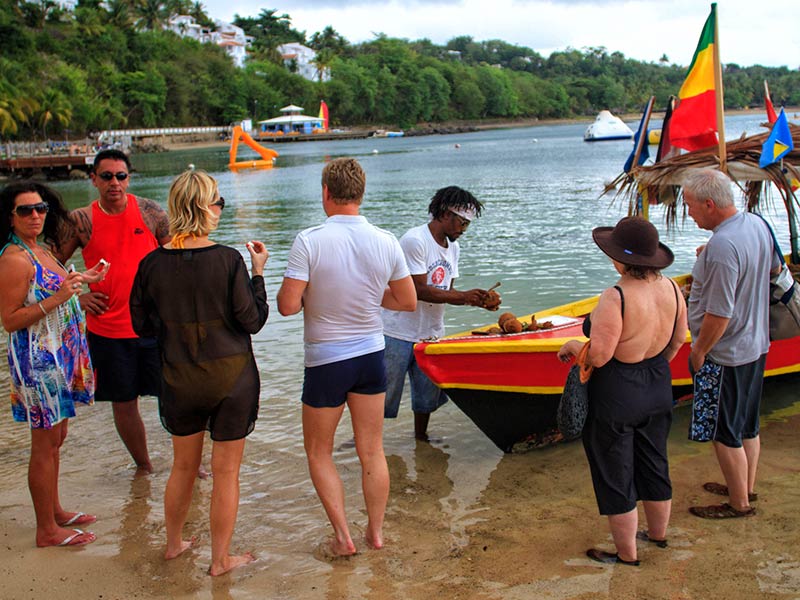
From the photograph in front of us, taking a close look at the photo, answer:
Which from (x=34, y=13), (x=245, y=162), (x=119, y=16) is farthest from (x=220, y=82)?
(x=245, y=162)

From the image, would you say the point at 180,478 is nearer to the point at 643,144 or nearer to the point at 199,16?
the point at 643,144

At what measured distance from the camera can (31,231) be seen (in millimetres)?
4004

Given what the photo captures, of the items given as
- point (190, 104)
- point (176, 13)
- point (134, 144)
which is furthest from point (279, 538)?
point (176, 13)

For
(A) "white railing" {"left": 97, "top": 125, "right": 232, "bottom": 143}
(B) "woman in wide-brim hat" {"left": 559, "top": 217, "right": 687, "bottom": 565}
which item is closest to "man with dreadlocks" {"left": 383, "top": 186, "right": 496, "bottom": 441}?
(B) "woman in wide-brim hat" {"left": 559, "top": 217, "right": 687, "bottom": 565}

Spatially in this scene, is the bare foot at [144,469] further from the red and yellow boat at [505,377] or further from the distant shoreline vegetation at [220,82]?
the distant shoreline vegetation at [220,82]

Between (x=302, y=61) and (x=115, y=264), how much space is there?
15239cm

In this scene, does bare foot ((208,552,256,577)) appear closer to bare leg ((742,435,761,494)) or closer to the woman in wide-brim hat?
the woman in wide-brim hat

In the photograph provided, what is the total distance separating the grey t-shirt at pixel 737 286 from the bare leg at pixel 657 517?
→ 85cm

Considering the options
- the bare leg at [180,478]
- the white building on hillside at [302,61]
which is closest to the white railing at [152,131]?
the white building on hillside at [302,61]

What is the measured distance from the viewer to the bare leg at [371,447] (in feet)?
12.8

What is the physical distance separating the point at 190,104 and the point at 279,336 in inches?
4171

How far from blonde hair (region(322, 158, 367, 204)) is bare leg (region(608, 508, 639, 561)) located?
78.9 inches

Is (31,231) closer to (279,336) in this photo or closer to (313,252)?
(313,252)

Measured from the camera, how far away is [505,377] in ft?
17.3
